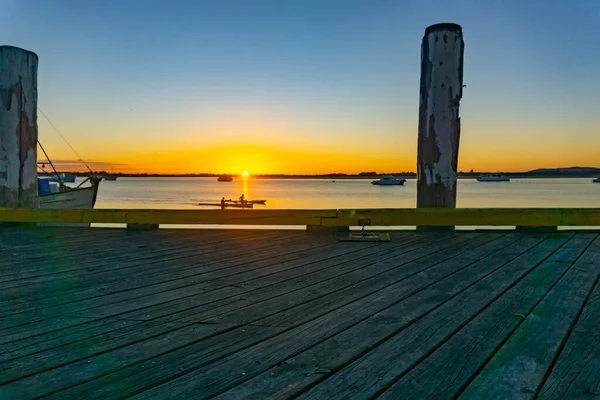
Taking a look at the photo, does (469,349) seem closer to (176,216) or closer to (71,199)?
(176,216)

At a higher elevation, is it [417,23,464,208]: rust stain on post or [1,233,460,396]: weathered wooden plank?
[417,23,464,208]: rust stain on post

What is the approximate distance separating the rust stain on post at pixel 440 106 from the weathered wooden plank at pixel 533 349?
7.12 ft

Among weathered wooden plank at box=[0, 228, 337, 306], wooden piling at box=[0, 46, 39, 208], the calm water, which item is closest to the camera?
weathered wooden plank at box=[0, 228, 337, 306]

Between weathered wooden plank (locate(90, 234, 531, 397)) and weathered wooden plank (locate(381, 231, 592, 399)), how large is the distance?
484mm

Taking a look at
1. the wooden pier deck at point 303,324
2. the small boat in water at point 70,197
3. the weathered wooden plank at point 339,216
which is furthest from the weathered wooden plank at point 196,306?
the small boat in water at point 70,197

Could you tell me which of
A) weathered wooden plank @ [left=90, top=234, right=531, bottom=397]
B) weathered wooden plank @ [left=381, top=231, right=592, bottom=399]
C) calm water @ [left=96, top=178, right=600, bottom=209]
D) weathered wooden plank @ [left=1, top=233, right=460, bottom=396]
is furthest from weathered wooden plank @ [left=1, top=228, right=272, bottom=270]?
calm water @ [left=96, top=178, right=600, bottom=209]

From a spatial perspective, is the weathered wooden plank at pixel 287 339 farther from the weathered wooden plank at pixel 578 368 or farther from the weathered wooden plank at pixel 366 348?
the weathered wooden plank at pixel 578 368

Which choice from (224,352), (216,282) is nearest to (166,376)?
(224,352)

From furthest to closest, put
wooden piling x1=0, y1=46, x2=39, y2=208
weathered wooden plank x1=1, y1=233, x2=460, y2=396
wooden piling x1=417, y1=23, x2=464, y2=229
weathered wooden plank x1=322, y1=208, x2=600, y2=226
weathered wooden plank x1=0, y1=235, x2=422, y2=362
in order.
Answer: wooden piling x1=0, y1=46, x2=39, y2=208
weathered wooden plank x1=322, y1=208, x2=600, y2=226
wooden piling x1=417, y1=23, x2=464, y2=229
weathered wooden plank x1=0, y1=235, x2=422, y2=362
weathered wooden plank x1=1, y1=233, x2=460, y2=396

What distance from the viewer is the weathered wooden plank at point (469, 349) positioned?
1.60m

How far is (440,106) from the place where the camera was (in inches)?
192

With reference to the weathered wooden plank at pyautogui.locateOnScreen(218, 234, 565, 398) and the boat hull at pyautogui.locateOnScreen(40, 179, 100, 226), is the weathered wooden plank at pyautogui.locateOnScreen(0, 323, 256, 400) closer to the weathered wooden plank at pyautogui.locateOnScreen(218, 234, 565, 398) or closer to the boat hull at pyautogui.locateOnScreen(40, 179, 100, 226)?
the weathered wooden plank at pyautogui.locateOnScreen(218, 234, 565, 398)

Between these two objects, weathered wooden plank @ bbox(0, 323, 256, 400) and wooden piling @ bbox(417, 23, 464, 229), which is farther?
wooden piling @ bbox(417, 23, 464, 229)

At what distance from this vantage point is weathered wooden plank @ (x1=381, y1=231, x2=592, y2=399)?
160 cm
